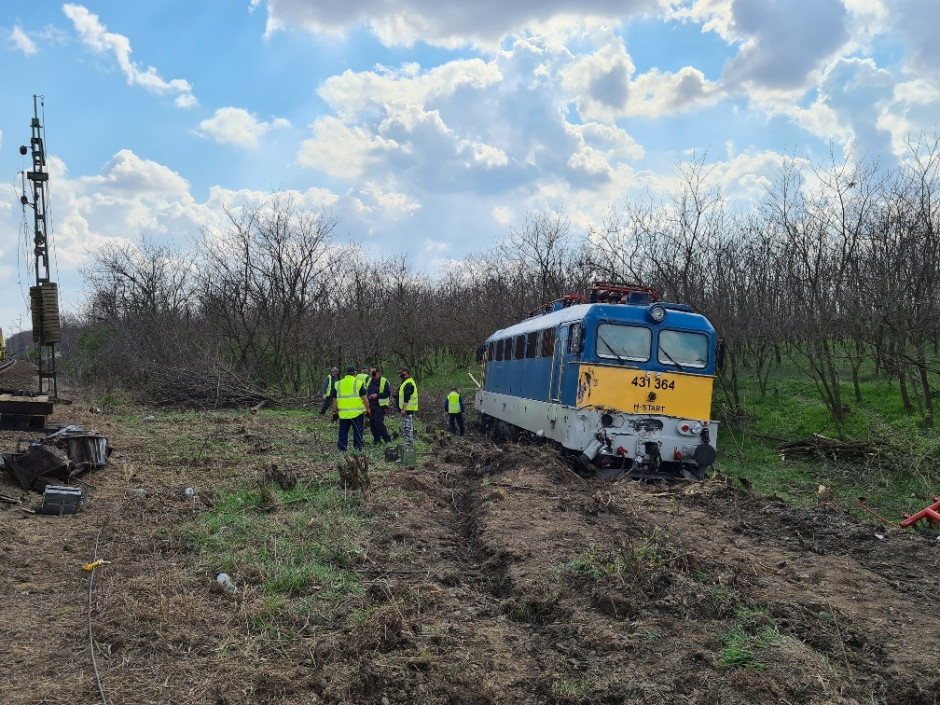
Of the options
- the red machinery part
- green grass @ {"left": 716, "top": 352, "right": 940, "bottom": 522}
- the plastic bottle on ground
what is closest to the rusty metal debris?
the plastic bottle on ground

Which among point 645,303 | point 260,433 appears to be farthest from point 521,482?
point 260,433

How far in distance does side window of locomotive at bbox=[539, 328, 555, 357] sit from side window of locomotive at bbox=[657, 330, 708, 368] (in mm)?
2033

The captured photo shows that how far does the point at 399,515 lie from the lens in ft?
27.5

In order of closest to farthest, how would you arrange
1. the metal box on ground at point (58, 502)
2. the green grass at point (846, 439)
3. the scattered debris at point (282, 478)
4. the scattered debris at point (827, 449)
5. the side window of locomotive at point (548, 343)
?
1. the metal box on ground at point (58, 502)
2. the scattered debris at point (282, 478)
3. the green grass at point (846, 439)
4. the scattered debris at point (827, 449)
5. the side window of locomotive at point (548, 343)

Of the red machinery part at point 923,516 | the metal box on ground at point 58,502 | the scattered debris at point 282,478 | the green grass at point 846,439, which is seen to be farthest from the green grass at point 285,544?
the green grass at point 846,439

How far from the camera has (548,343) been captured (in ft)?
44.7

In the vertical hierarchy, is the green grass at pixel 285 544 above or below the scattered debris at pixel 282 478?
below

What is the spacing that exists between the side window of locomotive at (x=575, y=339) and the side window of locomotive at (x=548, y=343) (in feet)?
3.37

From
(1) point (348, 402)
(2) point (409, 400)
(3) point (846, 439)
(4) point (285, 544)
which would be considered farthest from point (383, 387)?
(3) point (846, 439)

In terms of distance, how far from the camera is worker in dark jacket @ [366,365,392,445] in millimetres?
15086

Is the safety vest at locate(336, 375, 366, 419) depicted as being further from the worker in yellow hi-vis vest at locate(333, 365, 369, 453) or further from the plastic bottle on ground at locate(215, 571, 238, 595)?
the plastic bottle on ground at locate(215, 571, 238, 595)

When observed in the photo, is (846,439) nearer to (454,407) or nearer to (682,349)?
(682,349)

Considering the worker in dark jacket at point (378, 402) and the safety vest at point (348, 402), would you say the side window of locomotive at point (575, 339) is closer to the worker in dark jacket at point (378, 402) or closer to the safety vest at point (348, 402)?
the safety vest at point (348, 402)

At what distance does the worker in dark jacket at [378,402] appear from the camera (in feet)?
49.5
